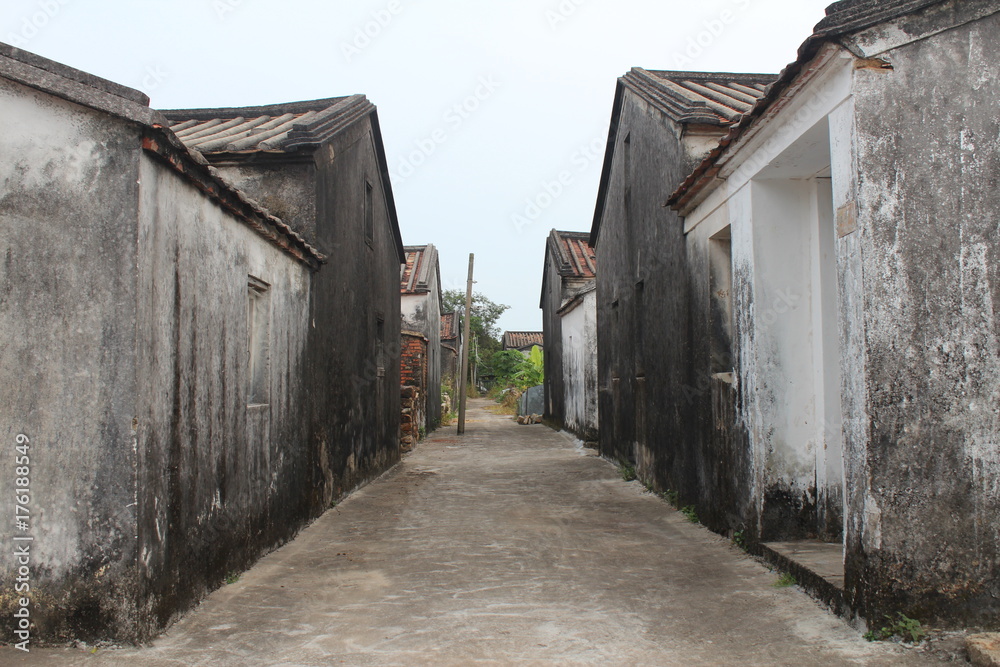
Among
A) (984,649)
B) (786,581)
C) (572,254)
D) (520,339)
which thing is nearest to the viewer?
(984,649)

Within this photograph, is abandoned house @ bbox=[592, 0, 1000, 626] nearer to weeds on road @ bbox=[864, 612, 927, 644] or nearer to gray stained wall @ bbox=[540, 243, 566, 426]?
weeds on road @ bbox=[864, 612, 927, 644]

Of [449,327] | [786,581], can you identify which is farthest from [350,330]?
[449,327]

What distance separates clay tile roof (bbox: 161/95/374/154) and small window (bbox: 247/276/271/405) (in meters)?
1.72

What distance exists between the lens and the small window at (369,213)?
35.1 feet

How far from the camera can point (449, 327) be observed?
33.8m

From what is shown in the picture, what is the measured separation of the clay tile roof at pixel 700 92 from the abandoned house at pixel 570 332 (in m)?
6.11

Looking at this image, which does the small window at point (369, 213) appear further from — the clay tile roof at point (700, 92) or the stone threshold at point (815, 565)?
the stone threshold at point (815, 565)

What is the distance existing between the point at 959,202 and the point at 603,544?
149 inches

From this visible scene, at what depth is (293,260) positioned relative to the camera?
689cm

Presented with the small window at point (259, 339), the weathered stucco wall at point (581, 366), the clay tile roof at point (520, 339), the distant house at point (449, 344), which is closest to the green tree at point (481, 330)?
the clay tile roof at point (520, 339)

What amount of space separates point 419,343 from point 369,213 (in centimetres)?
774

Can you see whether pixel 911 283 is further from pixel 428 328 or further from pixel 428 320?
pixel 428 320

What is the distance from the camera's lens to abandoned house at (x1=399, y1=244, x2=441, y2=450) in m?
15.9

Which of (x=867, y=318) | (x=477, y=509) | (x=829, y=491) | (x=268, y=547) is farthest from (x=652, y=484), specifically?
(x=867, y=318)
